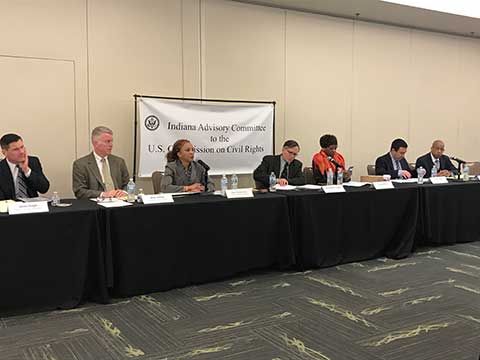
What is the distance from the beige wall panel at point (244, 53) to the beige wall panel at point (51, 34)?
1.35m

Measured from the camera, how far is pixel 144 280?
3.25 metres

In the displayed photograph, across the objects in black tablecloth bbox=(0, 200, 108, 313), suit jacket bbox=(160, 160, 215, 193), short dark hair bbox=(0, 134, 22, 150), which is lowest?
black tablecloth bbox=(0, 200, 108, 313)

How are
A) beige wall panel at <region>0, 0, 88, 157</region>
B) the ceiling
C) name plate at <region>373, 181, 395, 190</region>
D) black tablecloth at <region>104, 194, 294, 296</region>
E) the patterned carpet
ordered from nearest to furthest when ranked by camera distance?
the patterned carpet → black tablecloth at <region>104, 194, 294, 296</region> → name plate at <region>373, 181, 395, 190</region> → beige wall panel at <region>0, 0, 88, 157</region> → the ceiling

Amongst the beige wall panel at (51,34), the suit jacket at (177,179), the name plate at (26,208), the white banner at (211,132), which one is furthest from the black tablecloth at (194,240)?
the beige wall panel at (51,34)

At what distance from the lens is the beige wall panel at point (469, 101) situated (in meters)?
7.64

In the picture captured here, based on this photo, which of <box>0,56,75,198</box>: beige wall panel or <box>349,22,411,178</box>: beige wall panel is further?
<box>349,22,411,178</box>: beige wall panel

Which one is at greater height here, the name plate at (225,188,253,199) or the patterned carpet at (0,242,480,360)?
the name plate at (225,188,253,199)

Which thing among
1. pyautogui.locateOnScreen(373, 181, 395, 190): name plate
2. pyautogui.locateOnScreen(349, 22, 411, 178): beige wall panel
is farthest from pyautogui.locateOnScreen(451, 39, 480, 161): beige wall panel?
pyautogui.locateOnScreen(373, 181, 395, 190): name plate

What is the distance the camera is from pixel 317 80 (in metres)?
6.28

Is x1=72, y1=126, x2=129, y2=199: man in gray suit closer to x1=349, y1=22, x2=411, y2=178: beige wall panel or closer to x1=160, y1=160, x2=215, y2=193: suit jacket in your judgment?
x1=160, y1=160, x2=215, y2=193: suit jacket

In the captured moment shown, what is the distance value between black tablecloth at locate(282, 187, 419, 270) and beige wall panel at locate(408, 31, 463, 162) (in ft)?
10.2

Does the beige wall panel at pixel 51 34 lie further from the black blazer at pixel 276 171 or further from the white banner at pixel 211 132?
the black blazer at pixel 276 171

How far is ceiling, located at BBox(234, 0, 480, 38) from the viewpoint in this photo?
5.71 m

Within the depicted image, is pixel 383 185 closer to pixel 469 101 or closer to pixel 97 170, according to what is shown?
pixel 97 170
